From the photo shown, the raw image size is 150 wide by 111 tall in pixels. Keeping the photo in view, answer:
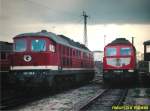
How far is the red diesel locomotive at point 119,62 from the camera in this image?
24.5 meters

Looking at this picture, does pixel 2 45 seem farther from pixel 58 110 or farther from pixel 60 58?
pixel 58 110

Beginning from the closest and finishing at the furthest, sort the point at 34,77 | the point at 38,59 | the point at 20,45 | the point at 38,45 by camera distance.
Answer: the point at 34,77
the point at 38,59
the point at 38,45
the point at 20,45

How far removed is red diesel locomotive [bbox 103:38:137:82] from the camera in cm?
2450

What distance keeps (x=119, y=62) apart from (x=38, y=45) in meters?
7.36

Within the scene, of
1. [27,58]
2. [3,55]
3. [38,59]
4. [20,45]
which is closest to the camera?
[38,59]

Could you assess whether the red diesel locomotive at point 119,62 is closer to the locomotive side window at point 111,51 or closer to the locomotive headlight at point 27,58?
the locomotive side window at point 111,51

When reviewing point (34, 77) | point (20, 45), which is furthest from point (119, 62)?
point (34, 77)

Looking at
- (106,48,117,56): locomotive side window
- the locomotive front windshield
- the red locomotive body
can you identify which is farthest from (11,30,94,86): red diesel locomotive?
(106,48,117,56): locomotive side window

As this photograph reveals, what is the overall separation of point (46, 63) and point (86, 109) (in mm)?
5977

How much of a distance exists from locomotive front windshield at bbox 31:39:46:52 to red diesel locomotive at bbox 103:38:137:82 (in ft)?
22.1

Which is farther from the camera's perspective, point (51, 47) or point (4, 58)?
point (4, 58)

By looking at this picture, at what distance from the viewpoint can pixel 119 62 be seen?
25016 mm

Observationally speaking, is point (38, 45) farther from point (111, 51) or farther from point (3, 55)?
point (111, 51)

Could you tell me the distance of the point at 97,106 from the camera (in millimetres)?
14492
